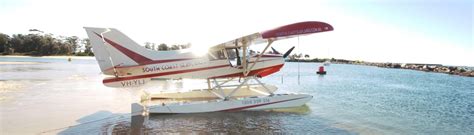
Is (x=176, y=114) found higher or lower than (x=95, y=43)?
lower

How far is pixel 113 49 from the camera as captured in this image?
7.91 metres

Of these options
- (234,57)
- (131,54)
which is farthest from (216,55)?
(131,54)

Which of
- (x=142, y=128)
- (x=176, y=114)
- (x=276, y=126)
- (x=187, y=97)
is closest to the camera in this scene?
(x=142, y=128)

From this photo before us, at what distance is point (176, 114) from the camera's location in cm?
813

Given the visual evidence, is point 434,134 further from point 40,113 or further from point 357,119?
point 40,113

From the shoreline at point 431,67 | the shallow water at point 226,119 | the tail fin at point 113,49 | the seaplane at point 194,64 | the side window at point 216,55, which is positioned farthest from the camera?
the shoreline at point 431,67

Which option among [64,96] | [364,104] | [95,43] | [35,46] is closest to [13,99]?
[64,96]

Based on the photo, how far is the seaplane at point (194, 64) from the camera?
25.7 feet

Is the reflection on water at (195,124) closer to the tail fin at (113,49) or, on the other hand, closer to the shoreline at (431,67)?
the tail fin at (113,49)

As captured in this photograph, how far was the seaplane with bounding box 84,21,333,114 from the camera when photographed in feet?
25.7

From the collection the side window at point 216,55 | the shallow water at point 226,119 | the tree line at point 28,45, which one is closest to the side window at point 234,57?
the side window at point 216,55

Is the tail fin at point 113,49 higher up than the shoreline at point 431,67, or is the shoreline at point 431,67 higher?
the tail fin at point 113,49

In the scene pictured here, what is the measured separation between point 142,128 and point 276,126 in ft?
9.70

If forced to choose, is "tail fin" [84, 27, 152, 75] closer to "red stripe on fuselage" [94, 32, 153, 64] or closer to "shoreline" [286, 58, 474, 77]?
"red stripe on fuselage" [94, 32, 153, 64]
